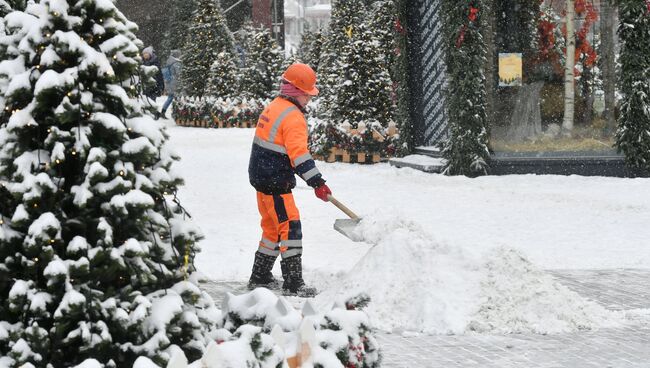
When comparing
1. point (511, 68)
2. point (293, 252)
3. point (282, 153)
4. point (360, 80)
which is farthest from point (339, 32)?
point (293, 252)

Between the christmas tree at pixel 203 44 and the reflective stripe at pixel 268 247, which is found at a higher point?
the christmas tree at pixel 203 44

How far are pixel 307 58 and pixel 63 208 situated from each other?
34604 millimetres

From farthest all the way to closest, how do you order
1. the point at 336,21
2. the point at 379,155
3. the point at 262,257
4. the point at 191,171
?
1. the point at 336,21
2. the point at 379,155
3. the point at 191,171
4. the point at 262,257

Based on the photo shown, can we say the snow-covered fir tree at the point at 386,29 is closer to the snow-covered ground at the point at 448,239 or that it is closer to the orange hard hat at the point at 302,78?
the snow-covered ground at the point at 448,239

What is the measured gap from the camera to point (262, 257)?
8945mm

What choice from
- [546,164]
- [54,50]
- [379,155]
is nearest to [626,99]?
[546,164]

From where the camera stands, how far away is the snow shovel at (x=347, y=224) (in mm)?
8680

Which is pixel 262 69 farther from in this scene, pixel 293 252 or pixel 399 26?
pixel 293 252

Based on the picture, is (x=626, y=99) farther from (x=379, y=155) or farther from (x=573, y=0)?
(x=379, y=155)

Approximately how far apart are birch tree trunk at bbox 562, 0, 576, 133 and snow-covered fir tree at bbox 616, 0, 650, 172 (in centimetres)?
88

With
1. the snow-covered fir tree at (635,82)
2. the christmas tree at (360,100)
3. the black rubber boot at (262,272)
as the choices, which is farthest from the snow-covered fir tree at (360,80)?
the black rubber boot at (262,272)

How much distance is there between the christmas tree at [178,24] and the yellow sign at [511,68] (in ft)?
91.2

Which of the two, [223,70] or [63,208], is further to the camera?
[223,70]

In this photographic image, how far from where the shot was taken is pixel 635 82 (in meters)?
17.9
